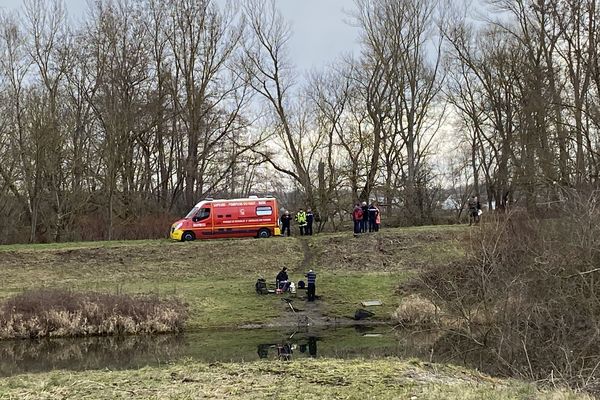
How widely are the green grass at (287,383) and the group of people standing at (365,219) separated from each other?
19.3 m

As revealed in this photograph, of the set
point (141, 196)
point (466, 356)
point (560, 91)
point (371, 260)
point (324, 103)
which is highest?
point (324, 103)

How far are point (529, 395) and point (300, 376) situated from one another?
3.58m

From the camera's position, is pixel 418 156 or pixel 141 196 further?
pixel 418 156

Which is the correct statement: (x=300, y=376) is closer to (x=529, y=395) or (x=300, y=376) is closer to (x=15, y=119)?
(x=529, y=395)

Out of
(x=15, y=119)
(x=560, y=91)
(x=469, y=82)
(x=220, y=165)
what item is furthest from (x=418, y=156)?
(x=15, y=119)

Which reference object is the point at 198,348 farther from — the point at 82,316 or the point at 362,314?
the point at 362,314

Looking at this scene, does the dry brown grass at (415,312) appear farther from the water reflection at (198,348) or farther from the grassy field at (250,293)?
the water reflection at (198,348)

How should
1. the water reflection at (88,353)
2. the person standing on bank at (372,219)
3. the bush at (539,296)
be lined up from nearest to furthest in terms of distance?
the bush at (539,296)
the water reflection at (88,353)
the person standing on bank at (372,219)

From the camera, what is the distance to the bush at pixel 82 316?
68.0 feet

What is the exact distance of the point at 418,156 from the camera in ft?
151

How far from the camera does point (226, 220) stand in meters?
32.1

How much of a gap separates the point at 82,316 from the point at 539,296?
14489mm

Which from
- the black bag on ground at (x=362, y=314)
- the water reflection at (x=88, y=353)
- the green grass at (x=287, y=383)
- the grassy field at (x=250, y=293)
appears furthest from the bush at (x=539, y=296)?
the water reflection at (x=88, y=353)

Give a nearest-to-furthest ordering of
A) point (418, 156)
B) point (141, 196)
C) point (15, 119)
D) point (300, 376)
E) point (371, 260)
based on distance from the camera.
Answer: point (300, 376) < point (371, 260) < point (15, 119) < point (141, 196) < point (418, 156)
